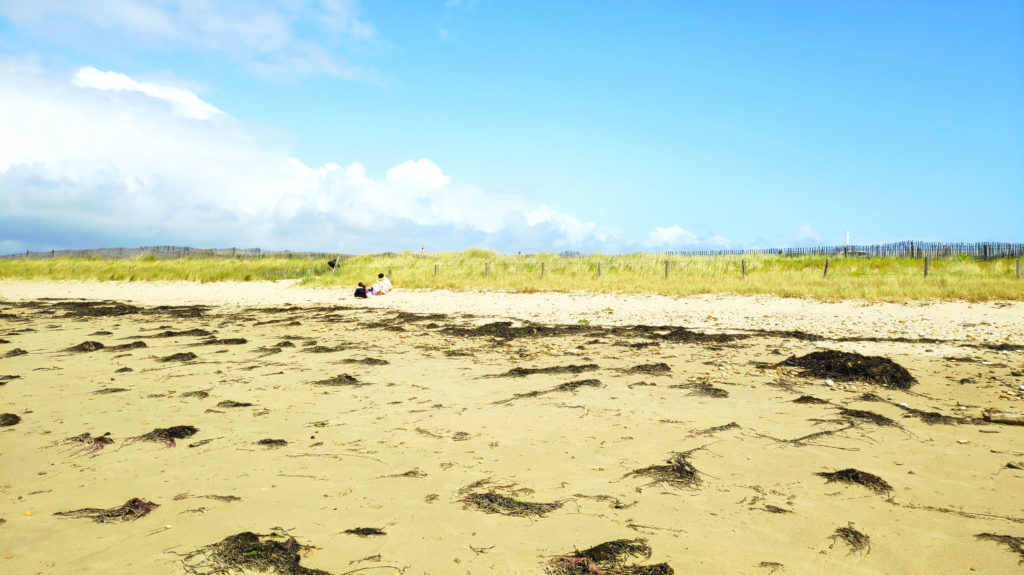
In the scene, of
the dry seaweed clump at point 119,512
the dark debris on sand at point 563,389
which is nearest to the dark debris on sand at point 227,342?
the dark debris on sand at point 563,389

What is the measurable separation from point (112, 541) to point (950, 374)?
31.4 feet

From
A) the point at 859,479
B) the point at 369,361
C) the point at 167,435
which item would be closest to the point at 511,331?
the point at 369,361

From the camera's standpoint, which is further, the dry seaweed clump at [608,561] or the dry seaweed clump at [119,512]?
the dry seaweed clump at [119,512]

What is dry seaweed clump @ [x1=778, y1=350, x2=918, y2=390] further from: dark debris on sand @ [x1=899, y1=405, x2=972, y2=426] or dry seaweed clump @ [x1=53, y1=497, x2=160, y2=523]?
dry seaweed clump @ [x1=53, y1=497, x2=160, y2=523]

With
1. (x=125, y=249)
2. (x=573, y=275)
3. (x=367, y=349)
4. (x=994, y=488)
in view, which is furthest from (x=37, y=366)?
(x=125, y=249)

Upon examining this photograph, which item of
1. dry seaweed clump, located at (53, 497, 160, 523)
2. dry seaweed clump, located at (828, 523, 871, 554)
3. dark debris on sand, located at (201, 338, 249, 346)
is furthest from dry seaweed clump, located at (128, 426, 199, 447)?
dark debris on sand, located at (201, 338, 249, 346)

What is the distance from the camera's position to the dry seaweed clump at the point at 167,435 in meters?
5.28

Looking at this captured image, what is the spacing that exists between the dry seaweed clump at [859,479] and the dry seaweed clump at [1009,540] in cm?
69

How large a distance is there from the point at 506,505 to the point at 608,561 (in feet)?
2.98

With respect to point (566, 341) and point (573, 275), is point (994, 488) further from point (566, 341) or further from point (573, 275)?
point (573, 275)

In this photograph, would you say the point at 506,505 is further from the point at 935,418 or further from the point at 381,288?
the point at 381,288

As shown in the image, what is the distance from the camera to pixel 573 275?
29781mm

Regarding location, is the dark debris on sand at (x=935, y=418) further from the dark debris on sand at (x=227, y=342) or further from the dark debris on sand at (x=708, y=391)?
the dark debris on sand at (x=227, y=342)

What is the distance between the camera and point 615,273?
29.7 meters
